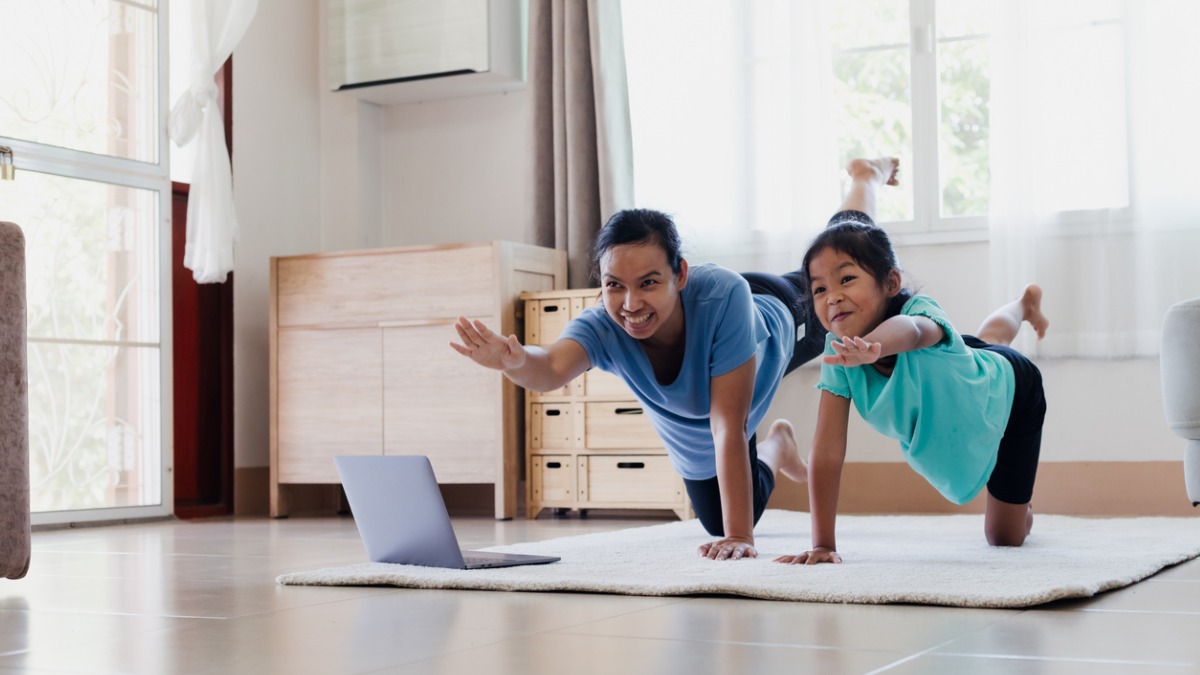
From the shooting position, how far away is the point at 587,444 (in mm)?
4223

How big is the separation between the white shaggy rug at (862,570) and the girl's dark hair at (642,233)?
22.7 inches

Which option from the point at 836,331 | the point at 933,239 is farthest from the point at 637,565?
the point at 933,239

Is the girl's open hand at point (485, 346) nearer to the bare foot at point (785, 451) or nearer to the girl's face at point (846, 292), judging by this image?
the girl's face at point (846, 292)

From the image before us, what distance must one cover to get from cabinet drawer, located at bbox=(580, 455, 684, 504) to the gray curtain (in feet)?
2.22

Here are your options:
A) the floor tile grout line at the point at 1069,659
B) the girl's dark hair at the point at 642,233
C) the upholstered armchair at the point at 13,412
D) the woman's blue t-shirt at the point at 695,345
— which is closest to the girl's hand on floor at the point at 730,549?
the woman's blue t-shirt at the point at 695,345

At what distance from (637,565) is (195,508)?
110 inches

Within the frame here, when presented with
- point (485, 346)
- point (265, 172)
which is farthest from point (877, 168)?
A: point (265, 172)

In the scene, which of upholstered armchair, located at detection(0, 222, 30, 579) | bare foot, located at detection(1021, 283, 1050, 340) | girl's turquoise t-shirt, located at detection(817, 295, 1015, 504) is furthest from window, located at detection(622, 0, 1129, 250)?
upholstered armchair, located at detection(0, 222, 30, 579)

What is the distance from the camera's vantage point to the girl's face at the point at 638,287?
7.77 ft

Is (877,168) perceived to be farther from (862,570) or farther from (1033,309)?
(862,570)

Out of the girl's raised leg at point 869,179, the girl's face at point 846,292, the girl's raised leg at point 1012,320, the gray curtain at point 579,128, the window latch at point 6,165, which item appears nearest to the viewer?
the girl's face at point 846,292

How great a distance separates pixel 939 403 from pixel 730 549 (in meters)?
0.47

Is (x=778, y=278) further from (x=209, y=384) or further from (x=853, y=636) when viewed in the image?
(x=209, y=384)

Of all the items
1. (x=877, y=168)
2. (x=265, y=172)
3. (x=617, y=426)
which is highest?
(x=265, y=172)
